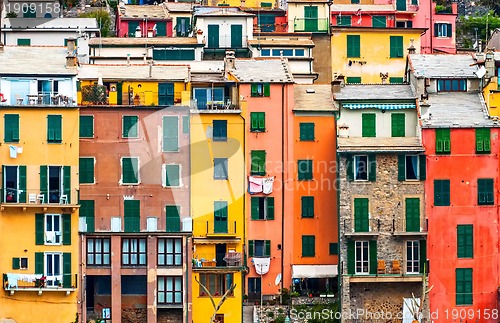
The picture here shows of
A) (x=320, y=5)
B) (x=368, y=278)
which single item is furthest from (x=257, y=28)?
(x=368, y=278)

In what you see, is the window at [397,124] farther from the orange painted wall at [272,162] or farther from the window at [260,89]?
the window at [260,89]

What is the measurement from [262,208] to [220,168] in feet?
11.2

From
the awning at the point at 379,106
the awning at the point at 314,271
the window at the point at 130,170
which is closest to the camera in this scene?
the window at the point at 130,170

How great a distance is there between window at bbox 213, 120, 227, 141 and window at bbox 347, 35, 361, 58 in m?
22.1

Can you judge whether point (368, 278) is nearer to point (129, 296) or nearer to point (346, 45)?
point (129, 296)

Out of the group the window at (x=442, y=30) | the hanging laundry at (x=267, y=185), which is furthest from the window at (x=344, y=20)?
the hanging laundry at (x=267, y=185)

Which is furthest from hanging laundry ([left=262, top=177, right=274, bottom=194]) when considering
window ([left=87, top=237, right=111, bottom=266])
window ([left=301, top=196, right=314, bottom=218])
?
window ([left=87, top=237, right=111, bottom=266])

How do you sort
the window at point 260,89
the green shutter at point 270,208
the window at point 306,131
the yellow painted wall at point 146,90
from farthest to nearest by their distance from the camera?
the window at point 260,89 < the window at point 306,131 < the yellow painted wall at point 146,90 < the green shutter at point 270,208

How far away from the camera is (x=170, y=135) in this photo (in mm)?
112750

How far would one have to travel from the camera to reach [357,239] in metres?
111

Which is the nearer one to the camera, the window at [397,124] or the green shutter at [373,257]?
the green shutter at [373,257]

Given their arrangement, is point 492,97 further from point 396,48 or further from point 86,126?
point 86,126

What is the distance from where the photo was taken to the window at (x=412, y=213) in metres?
111

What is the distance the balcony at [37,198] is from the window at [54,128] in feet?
10.2
